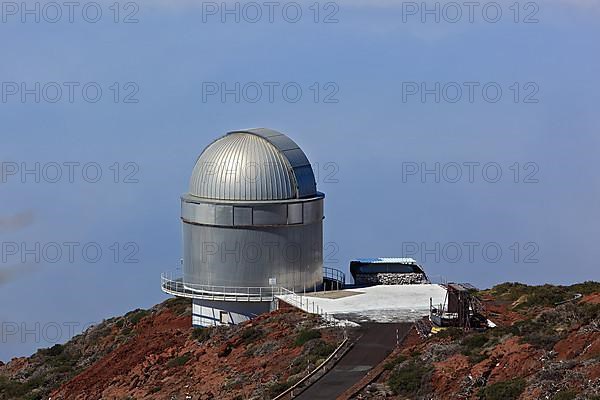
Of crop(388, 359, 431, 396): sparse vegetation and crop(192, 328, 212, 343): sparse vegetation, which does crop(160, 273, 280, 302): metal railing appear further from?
crop(388, 359, 431, 396): sparse vegetation

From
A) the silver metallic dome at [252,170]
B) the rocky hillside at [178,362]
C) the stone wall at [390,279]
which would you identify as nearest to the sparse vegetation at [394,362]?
the rocky hillside at [178,362]

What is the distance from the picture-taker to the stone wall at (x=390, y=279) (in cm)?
4897

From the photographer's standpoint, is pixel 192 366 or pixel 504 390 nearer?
pixel 504 390

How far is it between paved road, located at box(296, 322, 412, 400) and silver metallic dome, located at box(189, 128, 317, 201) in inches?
313

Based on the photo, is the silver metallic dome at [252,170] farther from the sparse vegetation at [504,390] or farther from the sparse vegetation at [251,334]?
the sparse vegetation at [504,390]

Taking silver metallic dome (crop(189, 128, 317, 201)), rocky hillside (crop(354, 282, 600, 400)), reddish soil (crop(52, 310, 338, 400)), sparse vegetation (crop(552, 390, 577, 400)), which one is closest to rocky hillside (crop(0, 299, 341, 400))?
reddish soil (crop(52, 310, 338, 400))

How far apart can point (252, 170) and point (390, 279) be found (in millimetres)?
8961

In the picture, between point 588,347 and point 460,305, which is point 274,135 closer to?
point 460,305

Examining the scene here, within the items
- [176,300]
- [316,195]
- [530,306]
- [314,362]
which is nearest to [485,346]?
[314,362]

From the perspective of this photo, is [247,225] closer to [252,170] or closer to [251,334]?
[252,170]

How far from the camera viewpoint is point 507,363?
30.7m

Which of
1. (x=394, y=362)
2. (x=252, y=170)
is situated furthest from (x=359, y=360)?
(x=252, y=170)

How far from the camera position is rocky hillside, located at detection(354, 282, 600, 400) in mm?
28062

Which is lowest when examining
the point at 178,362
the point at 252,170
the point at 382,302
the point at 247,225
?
the point at 178,362
